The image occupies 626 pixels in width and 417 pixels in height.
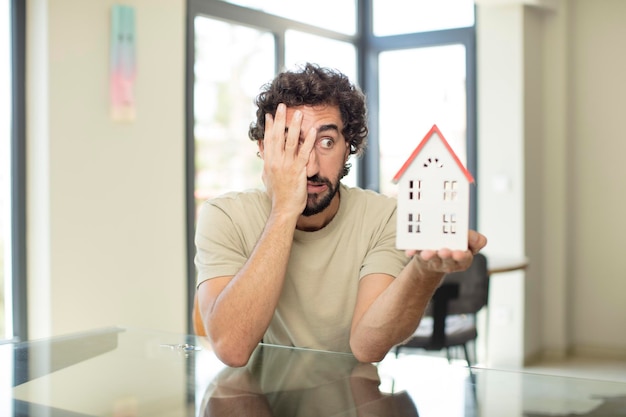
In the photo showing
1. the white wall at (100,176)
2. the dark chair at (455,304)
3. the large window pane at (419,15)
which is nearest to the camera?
the white wall at (100,176)

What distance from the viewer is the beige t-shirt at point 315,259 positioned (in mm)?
1774

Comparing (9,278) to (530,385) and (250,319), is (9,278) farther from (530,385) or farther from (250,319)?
(530,385)

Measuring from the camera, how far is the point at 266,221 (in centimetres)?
180

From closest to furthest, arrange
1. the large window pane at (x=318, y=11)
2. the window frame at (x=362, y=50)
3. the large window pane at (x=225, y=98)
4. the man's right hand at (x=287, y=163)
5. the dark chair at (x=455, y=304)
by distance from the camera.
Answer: the man's right hand at (x=287, y=163)
the dark chair at (x=455, y=304)
the window frame at (x=362, y=50)
the large window pane at (x=225, y=98)
the large window pane at (x=318, y=11)

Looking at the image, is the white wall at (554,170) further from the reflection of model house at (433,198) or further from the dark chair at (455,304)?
the reflection of model house at (433,198)

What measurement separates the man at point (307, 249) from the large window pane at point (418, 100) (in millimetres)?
3776

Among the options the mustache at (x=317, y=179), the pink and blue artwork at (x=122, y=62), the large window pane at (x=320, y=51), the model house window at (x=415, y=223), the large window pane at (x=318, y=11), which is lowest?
the model house window at (x=415, y=223)

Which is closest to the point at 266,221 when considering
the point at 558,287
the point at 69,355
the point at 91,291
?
the point at 69,355

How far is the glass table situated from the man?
86mm

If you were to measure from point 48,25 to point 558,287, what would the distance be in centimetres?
363

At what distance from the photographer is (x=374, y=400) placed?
1.23 meters

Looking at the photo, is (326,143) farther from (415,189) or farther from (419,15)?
(419,15)

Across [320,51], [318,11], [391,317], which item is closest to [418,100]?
[320,51]

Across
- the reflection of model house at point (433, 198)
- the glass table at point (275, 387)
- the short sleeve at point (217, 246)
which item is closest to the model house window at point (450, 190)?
the reflection of model house at point (433, 198)
